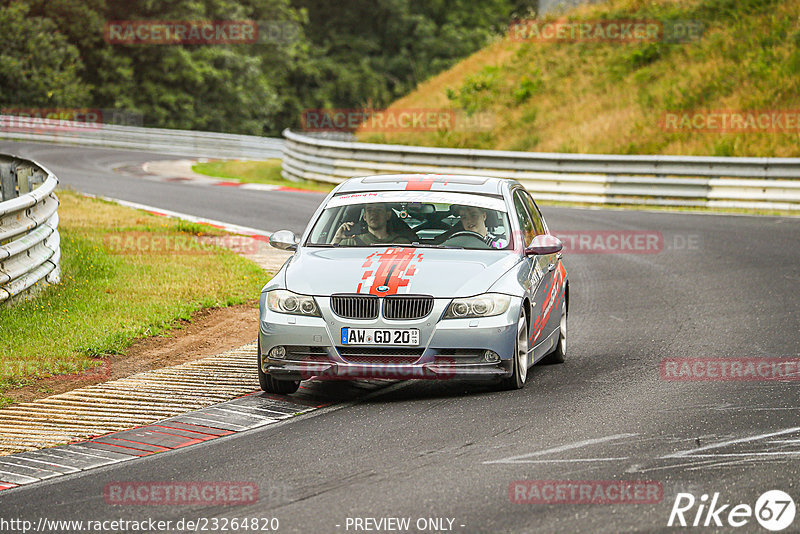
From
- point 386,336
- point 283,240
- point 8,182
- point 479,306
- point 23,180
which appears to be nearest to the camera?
point 386,336

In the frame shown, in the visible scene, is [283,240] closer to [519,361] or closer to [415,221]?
[415,221]

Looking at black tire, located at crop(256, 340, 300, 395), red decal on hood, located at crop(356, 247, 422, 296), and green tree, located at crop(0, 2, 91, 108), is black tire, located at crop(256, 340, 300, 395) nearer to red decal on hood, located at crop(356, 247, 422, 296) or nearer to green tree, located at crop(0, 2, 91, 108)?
red decal on hood, located at crop(356, 247, 422, 296)

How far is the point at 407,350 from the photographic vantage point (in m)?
7.85

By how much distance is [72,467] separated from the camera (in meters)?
6.53

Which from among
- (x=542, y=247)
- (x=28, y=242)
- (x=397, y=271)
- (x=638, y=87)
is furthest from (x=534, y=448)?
(x=638, y=87)

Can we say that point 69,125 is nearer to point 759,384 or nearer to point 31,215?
point 31,215

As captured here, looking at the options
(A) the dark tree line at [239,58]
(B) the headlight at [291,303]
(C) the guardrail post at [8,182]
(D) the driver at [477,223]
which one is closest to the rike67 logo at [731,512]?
(B) the headlight at [291,303]

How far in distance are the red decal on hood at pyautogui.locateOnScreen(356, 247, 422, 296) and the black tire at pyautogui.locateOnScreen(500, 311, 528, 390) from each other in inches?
35.3

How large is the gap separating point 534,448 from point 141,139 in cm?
3658

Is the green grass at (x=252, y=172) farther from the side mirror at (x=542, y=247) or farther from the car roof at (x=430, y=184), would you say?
the side mirror at (x=542, y=247)

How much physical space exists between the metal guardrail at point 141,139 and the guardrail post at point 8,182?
26675 millimetres

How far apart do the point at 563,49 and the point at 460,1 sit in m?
35.8

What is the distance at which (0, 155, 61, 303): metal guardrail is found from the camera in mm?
10547

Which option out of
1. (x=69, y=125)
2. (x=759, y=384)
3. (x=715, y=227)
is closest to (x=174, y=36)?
(x=69, y=125)
